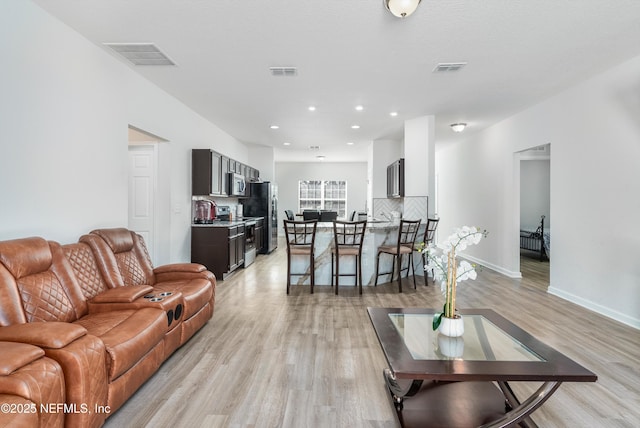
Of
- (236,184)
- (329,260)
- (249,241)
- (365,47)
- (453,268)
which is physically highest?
(365,47)

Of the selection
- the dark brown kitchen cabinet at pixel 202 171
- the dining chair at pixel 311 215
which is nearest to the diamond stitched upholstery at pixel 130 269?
the dark brown kitchen cabinet at pixel 202 171

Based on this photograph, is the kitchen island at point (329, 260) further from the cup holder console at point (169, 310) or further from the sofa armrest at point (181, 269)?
the cup holder console at point (169, 310)

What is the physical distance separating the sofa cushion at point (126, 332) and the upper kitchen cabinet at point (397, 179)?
4.77 metres

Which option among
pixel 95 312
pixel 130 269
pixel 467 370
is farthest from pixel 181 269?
pixel 467 370

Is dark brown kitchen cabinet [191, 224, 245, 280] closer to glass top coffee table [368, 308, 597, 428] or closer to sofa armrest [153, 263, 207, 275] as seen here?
sofa armrest [153, 263, 207, 275]

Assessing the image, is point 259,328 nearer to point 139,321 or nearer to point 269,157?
point 139,321

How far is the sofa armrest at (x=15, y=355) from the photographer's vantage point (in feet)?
4.34

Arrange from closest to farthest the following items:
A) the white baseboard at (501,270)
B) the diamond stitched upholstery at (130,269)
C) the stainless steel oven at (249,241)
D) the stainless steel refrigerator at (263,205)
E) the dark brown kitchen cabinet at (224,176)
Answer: the diamond stitched upholstery at (130,269) < the white baseboard at (501,270) < the dark brown kitchen cabinet at (224,176) < the stainless steel oven at (249,241) < the stainless steel refrigerator at (263,205)

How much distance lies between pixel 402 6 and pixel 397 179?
4125 mm

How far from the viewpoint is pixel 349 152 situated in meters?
9.90

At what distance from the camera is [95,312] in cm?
245

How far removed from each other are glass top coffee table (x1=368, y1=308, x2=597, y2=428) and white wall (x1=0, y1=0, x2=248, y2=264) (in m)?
2.90

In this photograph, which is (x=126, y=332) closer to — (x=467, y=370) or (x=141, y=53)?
(x=467, y=370)

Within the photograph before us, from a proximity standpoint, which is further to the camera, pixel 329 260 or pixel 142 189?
pixel 329 260
